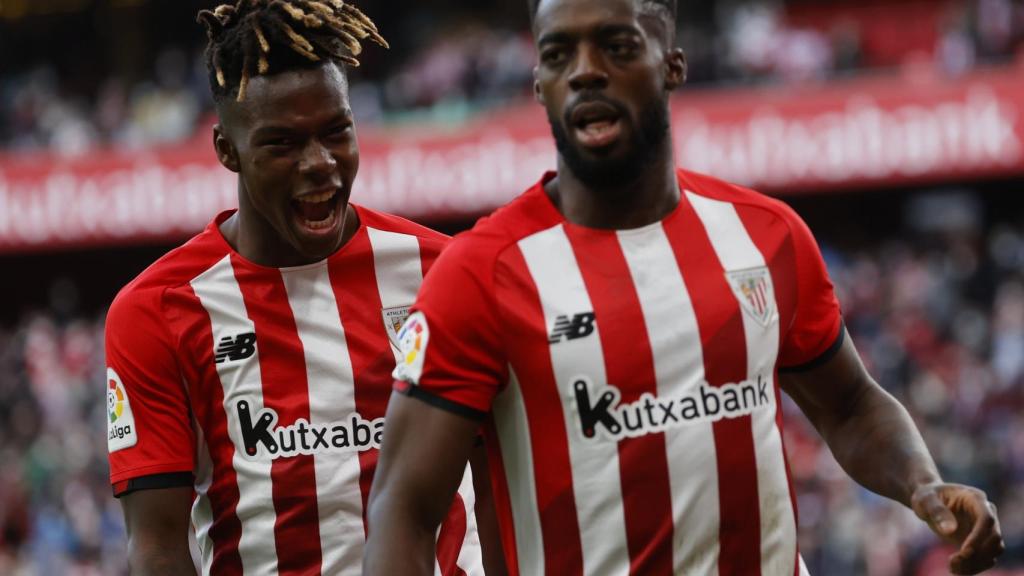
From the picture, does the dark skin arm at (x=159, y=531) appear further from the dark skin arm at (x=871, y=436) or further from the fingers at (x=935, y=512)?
the fingers at (x=935, y=512)

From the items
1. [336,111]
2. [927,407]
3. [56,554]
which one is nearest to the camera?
[336,111]

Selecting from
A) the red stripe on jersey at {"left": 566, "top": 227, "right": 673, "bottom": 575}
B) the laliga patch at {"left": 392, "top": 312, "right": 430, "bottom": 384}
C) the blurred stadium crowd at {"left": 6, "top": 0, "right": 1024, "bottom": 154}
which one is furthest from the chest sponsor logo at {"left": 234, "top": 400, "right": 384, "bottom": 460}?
the blurred stadium crowd at {"left": 6, "top": 0, "right": 1024, "bottom": 154}

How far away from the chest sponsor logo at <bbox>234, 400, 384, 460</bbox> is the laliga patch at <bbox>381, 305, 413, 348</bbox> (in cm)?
21

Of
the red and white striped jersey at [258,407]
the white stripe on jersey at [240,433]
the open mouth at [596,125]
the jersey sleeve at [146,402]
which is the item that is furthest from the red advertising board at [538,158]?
the open mouth at [596,125]

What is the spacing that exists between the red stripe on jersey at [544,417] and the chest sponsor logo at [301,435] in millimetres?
764

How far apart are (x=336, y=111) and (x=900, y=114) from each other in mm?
13770

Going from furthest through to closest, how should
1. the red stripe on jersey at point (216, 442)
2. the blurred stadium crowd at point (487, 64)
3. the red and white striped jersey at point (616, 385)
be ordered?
the blurred stadium crowd at point (487, 64)
the red stripe on jersey at point (216, 442)
the red and white striped jersey at point (616, 385)

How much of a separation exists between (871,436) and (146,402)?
1.55 m

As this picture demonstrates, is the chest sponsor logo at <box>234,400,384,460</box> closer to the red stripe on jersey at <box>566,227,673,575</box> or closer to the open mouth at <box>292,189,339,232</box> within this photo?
the open mouth at <box>292,189,339,232</box>

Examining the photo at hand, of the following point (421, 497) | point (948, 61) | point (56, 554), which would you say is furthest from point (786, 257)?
point (948, 61)

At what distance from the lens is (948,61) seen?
54.2 feet

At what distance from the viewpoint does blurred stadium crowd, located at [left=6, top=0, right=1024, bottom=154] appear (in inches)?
675

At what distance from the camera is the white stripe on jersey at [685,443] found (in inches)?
112

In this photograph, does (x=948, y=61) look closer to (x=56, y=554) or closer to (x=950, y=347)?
(x=950, y=347)
